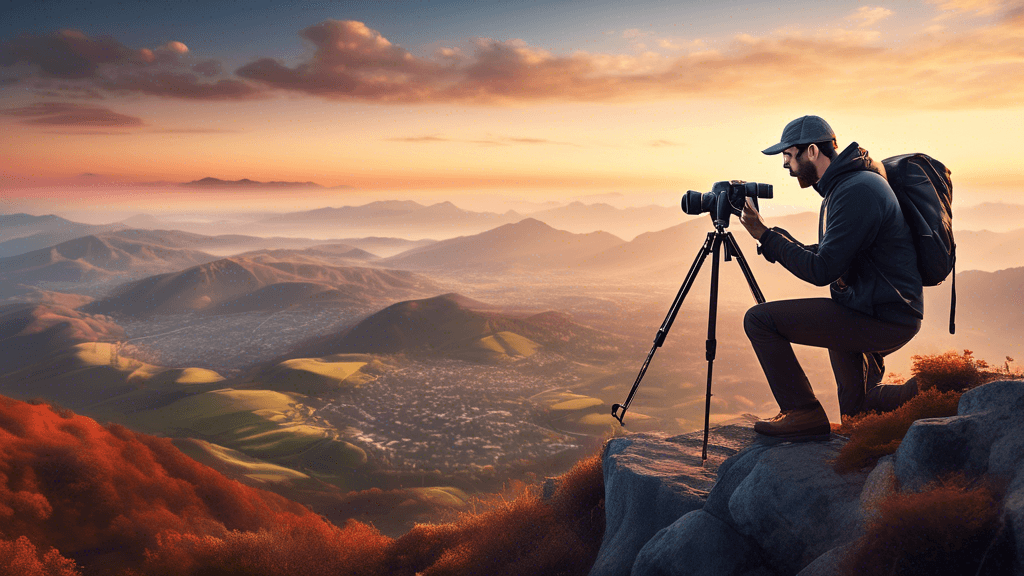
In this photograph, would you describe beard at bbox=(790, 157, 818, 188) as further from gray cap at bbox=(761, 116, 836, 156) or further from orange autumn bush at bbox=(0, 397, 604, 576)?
orange autumn bush at bbox=(0, 397, 604, 576)

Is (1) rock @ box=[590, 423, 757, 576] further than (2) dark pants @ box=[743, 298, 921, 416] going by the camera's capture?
Yes

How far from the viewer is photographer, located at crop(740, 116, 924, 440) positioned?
4148 millimetres

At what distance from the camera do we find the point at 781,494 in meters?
4.55

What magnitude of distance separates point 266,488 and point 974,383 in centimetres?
7570

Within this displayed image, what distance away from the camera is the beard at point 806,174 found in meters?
4.66

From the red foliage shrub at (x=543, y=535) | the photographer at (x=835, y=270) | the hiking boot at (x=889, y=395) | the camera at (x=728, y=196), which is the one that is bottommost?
the red foliage shrub at (x=543, y=535)

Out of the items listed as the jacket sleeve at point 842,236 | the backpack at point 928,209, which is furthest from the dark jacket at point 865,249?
the backpack at point 928,209

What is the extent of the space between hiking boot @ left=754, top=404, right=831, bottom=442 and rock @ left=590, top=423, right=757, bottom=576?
4.27 ft

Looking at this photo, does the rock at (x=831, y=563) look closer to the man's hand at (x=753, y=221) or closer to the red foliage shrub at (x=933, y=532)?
the red foliage shrub at (x=933, y=532)

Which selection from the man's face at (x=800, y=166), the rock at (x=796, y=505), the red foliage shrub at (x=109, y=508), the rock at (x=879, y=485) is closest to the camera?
the rock at (x=879, y=485)

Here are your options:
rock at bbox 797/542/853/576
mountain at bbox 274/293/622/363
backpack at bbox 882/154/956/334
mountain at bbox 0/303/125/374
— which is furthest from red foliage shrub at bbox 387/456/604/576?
mountain at bbox 0/303/125/374

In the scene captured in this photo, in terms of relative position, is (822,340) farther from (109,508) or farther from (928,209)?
(109,508)

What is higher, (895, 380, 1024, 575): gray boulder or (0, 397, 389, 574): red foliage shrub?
(895, 380, 1024, 575): gray boulder

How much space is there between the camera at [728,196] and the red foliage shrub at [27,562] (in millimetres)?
17245
